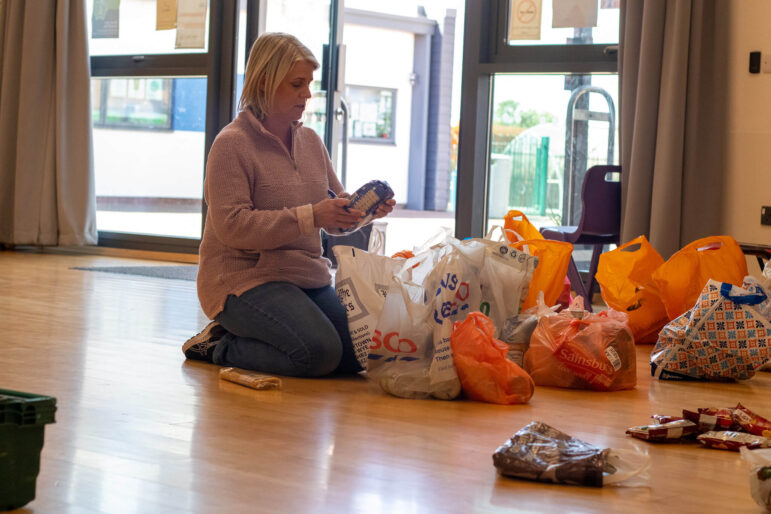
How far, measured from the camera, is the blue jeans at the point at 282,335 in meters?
2.52

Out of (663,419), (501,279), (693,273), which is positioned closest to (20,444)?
(663,419)

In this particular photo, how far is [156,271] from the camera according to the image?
5199 millimetres

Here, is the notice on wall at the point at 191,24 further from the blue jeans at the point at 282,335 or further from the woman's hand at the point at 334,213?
the woman's hand at the point at 334,213

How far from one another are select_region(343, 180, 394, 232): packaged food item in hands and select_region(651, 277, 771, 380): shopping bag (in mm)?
921

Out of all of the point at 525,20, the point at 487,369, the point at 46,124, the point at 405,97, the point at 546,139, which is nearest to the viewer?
the point at 487,369

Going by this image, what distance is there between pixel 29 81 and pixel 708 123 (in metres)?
3.94

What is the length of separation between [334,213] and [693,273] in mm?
1454

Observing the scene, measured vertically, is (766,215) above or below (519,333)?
above

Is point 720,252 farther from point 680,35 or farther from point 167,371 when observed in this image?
point 167,371

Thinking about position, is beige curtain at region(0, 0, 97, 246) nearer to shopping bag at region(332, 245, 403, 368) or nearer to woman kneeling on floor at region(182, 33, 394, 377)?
woman kneeling on floor at region(182, 33, 394, 377)

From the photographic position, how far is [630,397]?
98.3 inches

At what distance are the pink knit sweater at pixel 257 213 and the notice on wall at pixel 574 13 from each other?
2.33 m

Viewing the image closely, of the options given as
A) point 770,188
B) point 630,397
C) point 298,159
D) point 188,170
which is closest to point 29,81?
point 188,170

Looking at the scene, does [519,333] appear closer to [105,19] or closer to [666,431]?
[666,431]
